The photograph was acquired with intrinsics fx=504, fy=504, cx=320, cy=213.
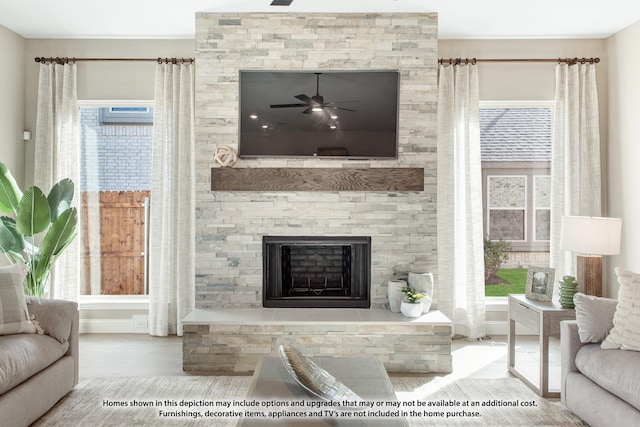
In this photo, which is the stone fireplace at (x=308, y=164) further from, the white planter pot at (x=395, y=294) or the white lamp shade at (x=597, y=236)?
the white lamp shade at (x=597, y=236)

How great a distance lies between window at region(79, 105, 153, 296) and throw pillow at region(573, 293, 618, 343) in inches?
151

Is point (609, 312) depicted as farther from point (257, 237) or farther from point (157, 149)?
point (157, 149)

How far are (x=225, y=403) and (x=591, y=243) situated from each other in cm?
271

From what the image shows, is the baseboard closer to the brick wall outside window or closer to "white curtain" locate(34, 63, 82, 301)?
"white curtain" locate(34, 63, 82, 301)

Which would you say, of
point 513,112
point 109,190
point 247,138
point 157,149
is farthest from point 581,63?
point 109,190

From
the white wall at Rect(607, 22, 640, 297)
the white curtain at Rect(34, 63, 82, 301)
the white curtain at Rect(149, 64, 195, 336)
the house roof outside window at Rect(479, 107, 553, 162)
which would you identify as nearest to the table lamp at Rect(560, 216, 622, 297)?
the white wall at Rect(607, 22, 640, 297)

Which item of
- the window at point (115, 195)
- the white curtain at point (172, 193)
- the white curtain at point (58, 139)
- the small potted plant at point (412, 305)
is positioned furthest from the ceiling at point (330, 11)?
the small potted plant at point (412, 305)

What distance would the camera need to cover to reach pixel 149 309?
479cm

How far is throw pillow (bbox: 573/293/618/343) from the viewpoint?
9.50ft

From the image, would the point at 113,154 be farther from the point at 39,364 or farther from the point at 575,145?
the point at 575,145

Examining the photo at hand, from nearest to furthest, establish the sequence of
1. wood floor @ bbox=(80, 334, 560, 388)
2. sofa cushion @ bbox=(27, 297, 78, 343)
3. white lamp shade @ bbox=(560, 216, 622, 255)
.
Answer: sofa cushion @ bbox=(27, 297, 78, 343)
white lamp shade @ bbox=(560, 216, 622, 255)
wood floor @ bbox=(80, 334, 560, 388)

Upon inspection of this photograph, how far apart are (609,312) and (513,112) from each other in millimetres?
2528

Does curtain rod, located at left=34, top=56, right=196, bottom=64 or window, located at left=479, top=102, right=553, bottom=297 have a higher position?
curtain rod, located at left=34, top=56, right=196, bottom=64

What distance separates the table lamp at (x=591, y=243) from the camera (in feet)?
11.5
